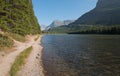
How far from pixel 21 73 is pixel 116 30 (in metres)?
186

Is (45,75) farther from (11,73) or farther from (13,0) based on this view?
(13,0)

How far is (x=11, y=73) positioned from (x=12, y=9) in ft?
195

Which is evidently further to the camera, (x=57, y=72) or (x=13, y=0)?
(x=13, y=0)

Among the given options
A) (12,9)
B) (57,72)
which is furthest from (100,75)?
(12,9)

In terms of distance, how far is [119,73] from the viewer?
2420cm

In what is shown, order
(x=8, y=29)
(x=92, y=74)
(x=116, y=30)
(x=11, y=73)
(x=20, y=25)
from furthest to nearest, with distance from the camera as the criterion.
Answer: (x=116, y=30), (x=20, y=25), (x=8, y=29), (x=92, y=74), (x=11, y=73)

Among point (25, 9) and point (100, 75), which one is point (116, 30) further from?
point (100, 75)

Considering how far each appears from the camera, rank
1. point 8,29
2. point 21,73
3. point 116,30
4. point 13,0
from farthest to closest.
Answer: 1. point 116,30
2. point 13,0
3. point 8,29
4. point 21,73

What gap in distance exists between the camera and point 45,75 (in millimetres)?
22859

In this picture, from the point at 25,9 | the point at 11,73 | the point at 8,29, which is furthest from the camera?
the point at 25,9

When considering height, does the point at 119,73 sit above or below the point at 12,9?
below

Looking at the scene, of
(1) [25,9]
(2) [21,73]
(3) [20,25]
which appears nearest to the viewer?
(2) [21,73]

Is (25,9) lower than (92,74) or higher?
higher

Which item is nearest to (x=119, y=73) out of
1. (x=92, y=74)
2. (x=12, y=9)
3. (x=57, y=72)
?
(x=92, y=74)
